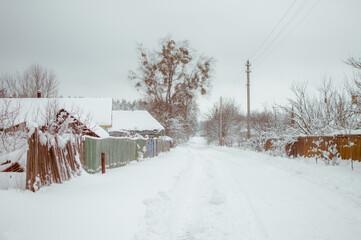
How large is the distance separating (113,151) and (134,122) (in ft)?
79.0

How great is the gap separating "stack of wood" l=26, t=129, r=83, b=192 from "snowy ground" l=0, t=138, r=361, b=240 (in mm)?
247

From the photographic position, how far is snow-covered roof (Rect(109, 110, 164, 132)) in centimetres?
3450

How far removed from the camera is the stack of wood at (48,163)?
5.66 metres

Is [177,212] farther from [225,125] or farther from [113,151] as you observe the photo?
[225,125]

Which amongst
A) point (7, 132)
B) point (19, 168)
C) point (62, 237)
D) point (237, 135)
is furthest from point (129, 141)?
point (237, 135)

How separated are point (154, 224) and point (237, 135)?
47.5 metres

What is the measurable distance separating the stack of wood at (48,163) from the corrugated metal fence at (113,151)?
6.13ft

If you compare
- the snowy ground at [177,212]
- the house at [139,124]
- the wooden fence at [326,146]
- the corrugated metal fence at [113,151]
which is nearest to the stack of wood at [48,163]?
the snowy ground at [177,212]

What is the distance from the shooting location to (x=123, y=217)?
4.75 meters

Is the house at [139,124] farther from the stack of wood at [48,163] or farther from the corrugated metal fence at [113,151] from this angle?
the stack of wood at [48,163]

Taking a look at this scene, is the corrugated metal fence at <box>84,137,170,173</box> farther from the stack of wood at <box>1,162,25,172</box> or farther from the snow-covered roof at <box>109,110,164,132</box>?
the snow-covered roof at <box>109,110,164,132</box>

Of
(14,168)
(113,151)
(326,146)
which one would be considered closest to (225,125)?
(326,146)

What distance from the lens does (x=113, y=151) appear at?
1188cm

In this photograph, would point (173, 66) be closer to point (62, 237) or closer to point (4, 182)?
point (4, 182)
